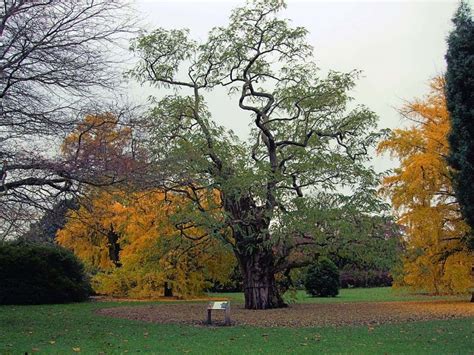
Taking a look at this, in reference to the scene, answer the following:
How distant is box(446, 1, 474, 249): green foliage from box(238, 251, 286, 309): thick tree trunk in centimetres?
1148

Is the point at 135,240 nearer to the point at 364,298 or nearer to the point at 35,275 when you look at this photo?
the point at 35,275

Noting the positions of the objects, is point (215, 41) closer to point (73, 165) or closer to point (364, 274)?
point (73, 165)

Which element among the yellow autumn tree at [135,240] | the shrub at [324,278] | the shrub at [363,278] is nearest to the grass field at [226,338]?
the yellow autumn tree at [135,240]

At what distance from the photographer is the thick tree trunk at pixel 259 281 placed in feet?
69.5

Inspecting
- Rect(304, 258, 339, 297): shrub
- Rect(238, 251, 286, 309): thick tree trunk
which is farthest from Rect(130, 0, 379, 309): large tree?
Rect(304, 258, 339, 297): shrub

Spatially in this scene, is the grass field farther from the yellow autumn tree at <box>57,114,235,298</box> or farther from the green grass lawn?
the green grass lawn

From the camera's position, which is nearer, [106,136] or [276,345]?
[276,345]

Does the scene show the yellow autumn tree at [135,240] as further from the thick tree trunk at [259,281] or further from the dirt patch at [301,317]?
the dirt patch at [301,317]

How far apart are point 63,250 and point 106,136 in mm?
14525

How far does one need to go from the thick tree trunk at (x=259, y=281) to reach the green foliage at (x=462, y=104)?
11481 mm

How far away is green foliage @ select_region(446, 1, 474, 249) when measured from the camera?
33.2ft

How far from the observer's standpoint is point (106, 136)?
13188mm

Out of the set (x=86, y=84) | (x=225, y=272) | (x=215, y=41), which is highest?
(x=215, y=41)

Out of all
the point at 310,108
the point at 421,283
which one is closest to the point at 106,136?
the point at 310,108
